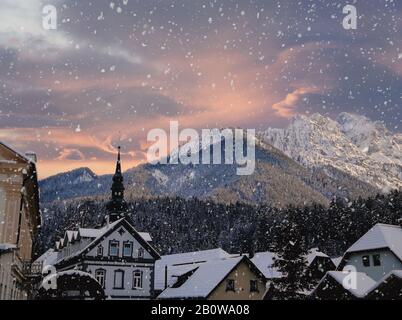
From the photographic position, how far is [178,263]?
5566cm

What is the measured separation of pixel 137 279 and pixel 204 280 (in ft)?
25.9

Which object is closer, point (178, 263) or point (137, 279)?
point (137, 279)

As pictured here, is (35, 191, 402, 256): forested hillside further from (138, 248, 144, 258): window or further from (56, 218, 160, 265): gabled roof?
(138, 248, 144, 258): window

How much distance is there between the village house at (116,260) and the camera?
41.3 meters

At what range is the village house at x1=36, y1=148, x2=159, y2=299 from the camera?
41.3 m

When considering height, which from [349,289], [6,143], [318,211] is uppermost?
[318,211]

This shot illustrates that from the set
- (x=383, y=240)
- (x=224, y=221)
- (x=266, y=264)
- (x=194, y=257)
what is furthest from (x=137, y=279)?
(x=224, y=221)

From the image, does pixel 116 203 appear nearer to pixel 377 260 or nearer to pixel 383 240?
pixel 377 260

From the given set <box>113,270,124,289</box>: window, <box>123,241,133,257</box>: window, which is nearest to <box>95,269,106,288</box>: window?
<box>113,270,124,289</box>: window

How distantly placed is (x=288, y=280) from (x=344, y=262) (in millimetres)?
4499

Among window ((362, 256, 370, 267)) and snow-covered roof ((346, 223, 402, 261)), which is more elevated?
snow-covered roof ((346, 223, 402, 261))
